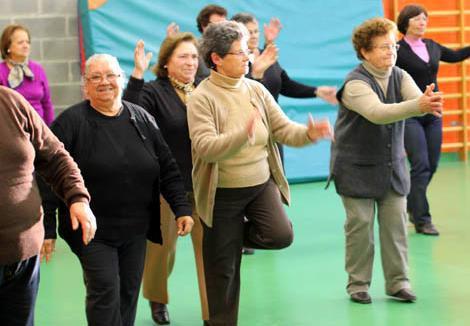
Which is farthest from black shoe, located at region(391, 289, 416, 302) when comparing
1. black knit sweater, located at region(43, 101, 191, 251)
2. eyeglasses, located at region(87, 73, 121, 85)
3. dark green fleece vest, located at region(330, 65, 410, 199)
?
eyeglasses, located at region(87, 73, 121, 85)

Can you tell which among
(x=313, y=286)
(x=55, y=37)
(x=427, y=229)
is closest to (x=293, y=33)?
(x=55, y=37)

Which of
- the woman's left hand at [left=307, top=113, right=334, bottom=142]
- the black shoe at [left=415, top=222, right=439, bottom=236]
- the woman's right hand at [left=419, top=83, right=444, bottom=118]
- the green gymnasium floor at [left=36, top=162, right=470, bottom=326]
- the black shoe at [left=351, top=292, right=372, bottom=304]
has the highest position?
the woman's right hand at [left=419, top=83, right=444, bottom=118]

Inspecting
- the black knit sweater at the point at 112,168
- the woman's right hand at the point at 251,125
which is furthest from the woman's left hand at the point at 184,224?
the woman's right hand at the point at 251,125

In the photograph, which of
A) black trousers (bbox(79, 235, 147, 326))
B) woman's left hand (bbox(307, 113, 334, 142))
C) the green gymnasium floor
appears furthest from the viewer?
the green gymnasium floor

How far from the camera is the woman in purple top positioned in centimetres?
802

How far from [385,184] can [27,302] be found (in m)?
2.58

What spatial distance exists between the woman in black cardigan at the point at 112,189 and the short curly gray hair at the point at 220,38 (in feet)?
1.52

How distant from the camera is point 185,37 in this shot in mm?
5238

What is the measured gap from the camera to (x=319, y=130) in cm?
427

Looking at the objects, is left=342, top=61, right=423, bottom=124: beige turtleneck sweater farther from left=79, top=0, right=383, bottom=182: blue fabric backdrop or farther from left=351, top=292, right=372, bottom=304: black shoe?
left=79, top=0, right=383, bottom=182: blue fabric backdrop

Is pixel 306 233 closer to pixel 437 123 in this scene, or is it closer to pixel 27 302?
pixel 437 123

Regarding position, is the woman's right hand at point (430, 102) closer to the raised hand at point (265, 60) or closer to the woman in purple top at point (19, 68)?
the raised hand at point (265, 60)

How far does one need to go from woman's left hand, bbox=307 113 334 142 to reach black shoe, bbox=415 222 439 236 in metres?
3.25

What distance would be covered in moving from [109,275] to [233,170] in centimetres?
82
